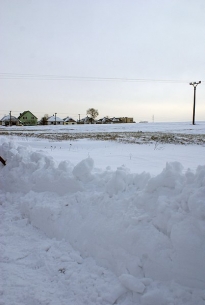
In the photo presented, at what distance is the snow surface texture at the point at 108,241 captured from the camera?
8.97 feet

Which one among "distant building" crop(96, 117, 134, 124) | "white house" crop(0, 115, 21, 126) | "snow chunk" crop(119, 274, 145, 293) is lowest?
"snow chunk" crop(119, 274, 145, 293)

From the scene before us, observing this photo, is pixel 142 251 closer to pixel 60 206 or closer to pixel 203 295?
pixel 203 295

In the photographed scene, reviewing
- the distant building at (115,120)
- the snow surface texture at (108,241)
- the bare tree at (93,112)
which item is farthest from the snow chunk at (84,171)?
the distant building at (115,120)

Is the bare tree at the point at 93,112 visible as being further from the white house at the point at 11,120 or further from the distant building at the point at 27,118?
the white house at the point at 11,120

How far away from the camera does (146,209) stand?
3496 mm

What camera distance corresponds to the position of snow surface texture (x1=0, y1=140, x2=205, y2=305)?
108 inches

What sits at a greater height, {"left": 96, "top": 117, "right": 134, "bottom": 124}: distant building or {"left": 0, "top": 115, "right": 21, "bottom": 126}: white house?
{"left": 96, "top": 117, "right": 134, "bottom": 124}: distant building

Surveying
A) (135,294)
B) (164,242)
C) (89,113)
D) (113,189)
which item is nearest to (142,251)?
(164,242)

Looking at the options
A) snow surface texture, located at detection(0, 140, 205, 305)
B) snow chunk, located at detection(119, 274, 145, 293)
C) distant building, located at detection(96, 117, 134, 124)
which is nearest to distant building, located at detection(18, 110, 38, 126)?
distant building, located at detection(96, 117, 134, 124)

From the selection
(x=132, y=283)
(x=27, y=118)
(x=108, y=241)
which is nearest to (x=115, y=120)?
(x=27, y=118)

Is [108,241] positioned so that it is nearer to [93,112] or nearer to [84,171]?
[84,171]

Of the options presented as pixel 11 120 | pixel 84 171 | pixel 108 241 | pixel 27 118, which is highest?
pixel 27 118

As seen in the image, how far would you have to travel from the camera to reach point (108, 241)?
3.47 metres

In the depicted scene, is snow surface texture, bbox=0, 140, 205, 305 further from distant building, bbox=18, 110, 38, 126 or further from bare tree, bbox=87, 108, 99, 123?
distant building, bbox=18, 110, 38, 126
